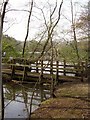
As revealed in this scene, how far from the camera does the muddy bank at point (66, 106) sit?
830 cm

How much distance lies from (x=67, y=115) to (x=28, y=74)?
29.3 feet

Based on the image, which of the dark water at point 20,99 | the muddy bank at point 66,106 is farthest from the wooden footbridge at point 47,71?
the muddy bank at point 66,106

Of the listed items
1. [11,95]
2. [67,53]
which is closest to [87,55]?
[67,53]

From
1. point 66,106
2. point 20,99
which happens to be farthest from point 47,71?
point 66,106

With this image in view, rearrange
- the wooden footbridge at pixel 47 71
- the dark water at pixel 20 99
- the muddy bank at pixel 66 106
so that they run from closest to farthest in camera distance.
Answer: the muddy bank at pixel 66 106 < the dark water at pixel 20 99 < the wooden footbridge at pixel 47 71

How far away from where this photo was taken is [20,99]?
460 inches

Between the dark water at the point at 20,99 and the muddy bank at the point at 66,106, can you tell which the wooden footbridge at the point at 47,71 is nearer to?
the dark water at the point at 20,99

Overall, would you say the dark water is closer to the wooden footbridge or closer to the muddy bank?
the muddy bank

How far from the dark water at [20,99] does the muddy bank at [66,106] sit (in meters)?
0.63

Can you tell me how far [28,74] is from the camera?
16.9 metres

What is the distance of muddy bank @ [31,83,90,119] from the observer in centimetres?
830

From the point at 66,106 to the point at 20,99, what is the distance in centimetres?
312

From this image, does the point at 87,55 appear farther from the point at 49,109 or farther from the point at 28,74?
the point at 49,109

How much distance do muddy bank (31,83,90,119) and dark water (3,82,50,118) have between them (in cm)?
63
